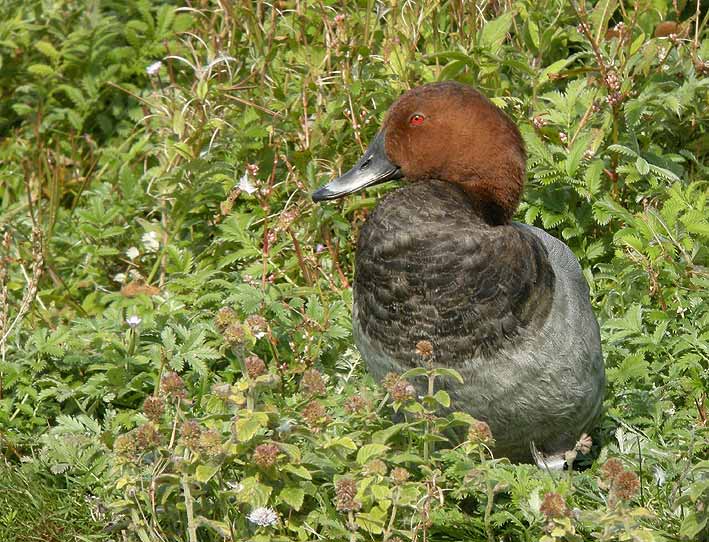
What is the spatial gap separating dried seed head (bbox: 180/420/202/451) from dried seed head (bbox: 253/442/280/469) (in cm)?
15

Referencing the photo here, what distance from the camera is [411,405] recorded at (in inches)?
121

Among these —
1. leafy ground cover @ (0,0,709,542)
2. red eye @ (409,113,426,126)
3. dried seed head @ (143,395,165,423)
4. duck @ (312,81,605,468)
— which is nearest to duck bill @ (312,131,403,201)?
duck @ (312,81,605,468)

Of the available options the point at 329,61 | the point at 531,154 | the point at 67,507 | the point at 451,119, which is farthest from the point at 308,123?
the point at 67,507

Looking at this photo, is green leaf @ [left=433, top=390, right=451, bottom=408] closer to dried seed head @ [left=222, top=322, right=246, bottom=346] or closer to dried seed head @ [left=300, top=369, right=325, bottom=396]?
dried seed head @ [left=300, top=369, right=325, bottom=396]

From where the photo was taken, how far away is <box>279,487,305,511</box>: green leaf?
3.05 m

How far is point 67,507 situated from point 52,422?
612 mm

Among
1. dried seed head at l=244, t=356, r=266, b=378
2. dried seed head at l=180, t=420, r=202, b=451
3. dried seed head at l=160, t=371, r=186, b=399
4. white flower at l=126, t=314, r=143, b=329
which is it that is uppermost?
dried seed head at l=244, t=356, r=266, b=378

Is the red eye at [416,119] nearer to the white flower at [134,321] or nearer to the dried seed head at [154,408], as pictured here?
the white flower at [134,321]

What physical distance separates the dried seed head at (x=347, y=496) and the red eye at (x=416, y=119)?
1330mm

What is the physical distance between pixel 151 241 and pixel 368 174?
1.51 meters

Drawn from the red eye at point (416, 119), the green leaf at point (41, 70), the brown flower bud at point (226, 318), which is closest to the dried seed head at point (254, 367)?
the brown flower bud at point (226, 318)

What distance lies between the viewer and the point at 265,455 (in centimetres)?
295

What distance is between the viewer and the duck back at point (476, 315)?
3479mm

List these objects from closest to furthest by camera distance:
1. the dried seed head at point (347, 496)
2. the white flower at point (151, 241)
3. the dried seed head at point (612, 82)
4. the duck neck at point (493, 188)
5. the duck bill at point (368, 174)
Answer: the dried seed head at point (347, 496), the duck neck at point (493, 188), the duck bill at point (368, 174), the dried seed head at point (612, 82), the white flower at point (151, 241)
